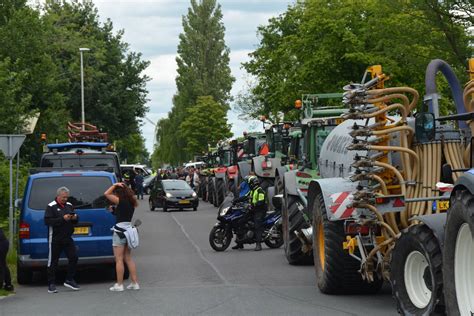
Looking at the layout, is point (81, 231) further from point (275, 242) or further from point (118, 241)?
point (275, 242)

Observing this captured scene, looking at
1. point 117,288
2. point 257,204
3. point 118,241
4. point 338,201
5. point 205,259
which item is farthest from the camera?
point 257,204

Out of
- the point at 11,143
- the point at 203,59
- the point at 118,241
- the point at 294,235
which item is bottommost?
the point at 294,235

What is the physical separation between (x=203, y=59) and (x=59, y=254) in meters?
80.3

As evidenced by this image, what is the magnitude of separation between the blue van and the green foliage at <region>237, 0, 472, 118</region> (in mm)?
12262

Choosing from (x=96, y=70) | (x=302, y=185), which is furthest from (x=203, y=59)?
(x=302, y=185)

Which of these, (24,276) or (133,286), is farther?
(24,276)

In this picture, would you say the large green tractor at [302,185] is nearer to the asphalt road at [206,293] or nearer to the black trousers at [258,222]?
the asphalt road at [206,293]

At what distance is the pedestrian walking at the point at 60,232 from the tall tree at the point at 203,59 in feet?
257

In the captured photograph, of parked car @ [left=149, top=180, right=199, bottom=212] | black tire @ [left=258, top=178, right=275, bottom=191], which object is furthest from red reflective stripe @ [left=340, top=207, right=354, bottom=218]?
parked car @ [left=149, top=180, right=199, bottom=212]

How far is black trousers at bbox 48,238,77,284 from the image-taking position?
1481 centimetres

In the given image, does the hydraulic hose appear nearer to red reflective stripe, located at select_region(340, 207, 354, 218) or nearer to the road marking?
red reflective stripe, located at select_region(340, 207, 354, 218)

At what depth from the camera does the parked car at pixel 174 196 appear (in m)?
42.1

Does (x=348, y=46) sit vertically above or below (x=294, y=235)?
above

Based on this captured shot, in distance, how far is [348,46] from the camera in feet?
149
